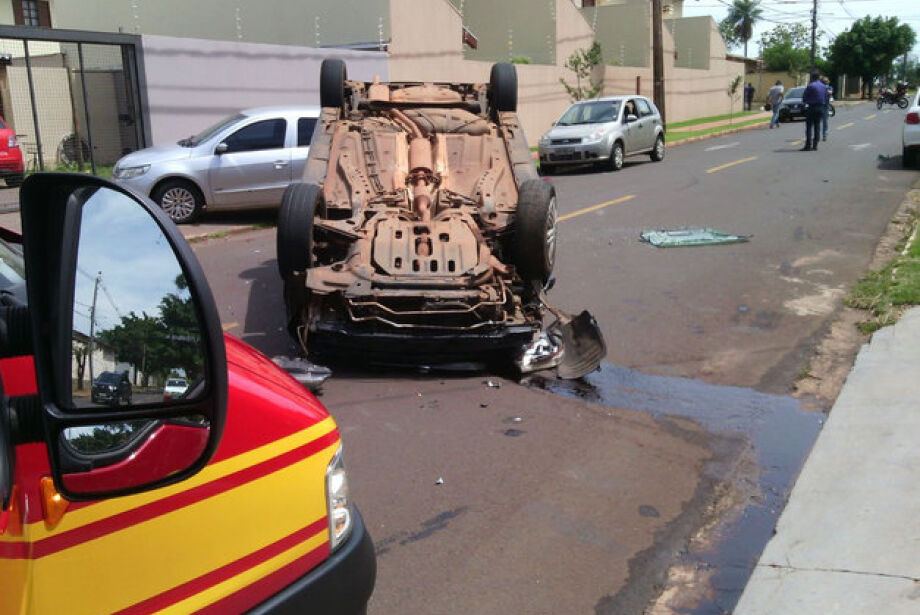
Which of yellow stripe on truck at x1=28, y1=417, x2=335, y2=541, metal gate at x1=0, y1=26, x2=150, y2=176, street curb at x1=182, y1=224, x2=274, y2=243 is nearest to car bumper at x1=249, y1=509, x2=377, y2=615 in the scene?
yellow stripe on truck at x1=28, y1=417, x2=335, y2=541

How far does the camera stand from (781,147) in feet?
83.5

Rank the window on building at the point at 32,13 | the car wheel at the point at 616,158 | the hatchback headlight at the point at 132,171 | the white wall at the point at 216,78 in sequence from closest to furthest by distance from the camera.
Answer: the hatchback headlight at the point at 132,171
the white wall at the point at 216,78
the car wheel at the point at 616,158
the window on building at the point at 32,13

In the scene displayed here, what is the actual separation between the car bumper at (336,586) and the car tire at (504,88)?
22.8 feet

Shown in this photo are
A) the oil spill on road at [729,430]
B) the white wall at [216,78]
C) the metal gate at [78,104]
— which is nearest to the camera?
the oil spill on road at [729,430]

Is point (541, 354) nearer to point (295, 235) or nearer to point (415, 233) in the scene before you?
point (415, 233)

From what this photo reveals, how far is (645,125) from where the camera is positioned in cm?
2272

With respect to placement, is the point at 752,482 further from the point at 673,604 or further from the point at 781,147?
the point at 781,147

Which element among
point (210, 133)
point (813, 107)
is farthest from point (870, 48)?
point (210, 133)

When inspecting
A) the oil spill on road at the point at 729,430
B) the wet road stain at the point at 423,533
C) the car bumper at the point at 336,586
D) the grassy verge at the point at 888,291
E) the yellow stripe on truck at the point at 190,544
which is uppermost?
the yellow stripe on truck at the point at 190,544

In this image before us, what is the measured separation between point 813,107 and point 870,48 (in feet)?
225

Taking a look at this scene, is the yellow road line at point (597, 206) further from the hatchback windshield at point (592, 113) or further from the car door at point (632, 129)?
the hatchback windshield at point (592, 113)

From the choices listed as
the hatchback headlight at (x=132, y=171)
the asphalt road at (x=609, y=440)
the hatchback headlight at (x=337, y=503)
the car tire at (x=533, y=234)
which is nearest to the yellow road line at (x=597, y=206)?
the asphalt road at (x=609, y=440)

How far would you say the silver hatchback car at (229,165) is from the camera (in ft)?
42.5

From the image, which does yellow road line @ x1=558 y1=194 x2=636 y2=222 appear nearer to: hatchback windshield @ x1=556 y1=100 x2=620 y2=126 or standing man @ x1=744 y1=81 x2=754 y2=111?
hatchback windshield @ x1=556 y1=100 x2=620 y2=126
